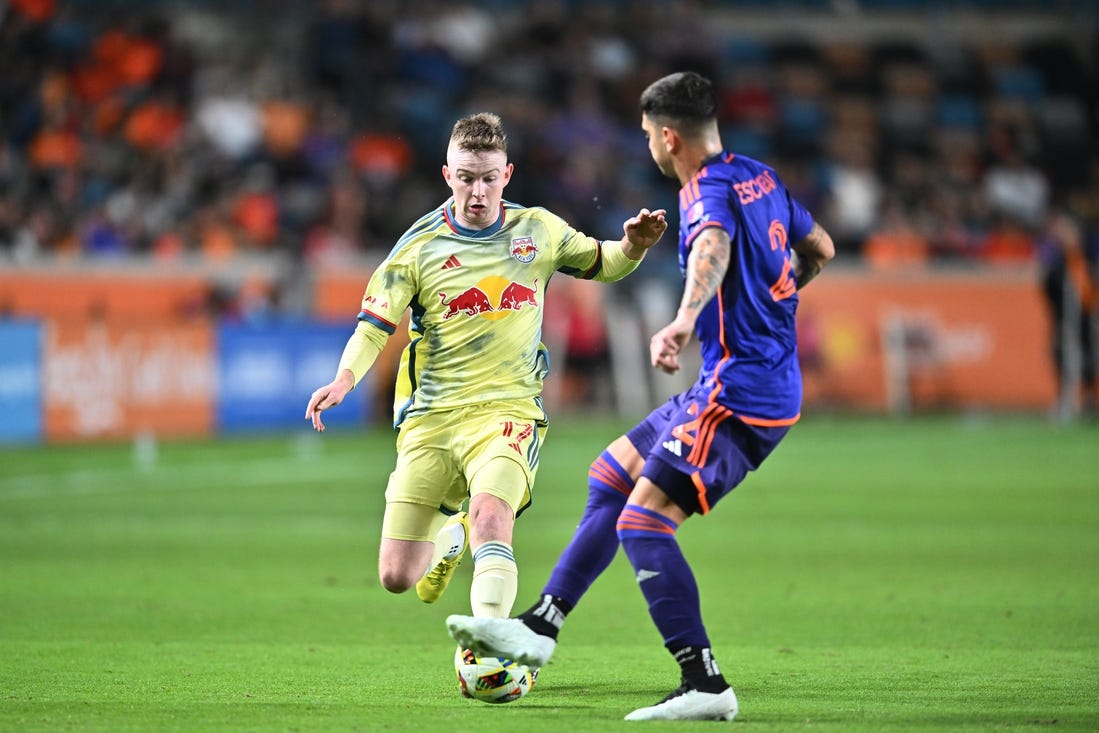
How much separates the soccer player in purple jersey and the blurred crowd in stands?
1612 cm

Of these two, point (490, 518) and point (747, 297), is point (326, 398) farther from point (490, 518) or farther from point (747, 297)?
point (747, 297)

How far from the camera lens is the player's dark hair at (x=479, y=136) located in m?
7.10

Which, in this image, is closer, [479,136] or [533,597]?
[479,136]

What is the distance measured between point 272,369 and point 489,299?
47.3 feet

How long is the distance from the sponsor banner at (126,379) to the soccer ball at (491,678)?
45.8 feet

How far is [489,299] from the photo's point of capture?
24.1 feet

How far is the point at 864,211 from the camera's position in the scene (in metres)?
28.4

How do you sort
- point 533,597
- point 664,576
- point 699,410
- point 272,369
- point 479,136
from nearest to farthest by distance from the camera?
point 664,576 < point 699,410 < point 479,136 < point 533,597 < point 272,369

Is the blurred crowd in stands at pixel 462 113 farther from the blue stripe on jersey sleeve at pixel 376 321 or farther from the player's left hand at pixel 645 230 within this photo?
the player's left hand at pixel 645 230

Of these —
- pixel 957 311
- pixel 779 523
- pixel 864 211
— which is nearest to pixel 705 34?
pixel 864 211

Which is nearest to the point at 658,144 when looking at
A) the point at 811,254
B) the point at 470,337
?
the point at 811,254

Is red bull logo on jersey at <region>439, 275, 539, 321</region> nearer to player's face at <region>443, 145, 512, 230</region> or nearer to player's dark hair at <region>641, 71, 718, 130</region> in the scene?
player's face at <region>443, 145, 512, 230</region>

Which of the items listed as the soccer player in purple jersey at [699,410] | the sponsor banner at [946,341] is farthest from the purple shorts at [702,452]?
the sponsor banner at [946,341]

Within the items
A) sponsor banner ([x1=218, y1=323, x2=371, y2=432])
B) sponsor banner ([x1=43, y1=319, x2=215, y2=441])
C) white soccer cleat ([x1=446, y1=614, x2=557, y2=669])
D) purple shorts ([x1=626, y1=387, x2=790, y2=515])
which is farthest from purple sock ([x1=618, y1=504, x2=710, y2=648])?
sponsor banner ([x1=218, y1=323, x2=371, y2=432])
